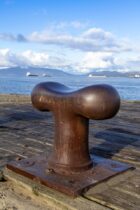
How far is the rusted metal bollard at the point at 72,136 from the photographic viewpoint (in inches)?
98.5

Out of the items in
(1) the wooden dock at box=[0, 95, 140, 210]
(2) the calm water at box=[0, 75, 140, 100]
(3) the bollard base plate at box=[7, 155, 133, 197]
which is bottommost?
(2) the calm water at box=[0, 75, 140, 100]

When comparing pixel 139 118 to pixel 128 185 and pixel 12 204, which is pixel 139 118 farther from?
pixel 12 204

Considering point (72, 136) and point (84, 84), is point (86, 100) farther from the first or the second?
point (84, 84)

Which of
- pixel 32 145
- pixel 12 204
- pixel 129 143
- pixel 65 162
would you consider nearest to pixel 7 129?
pixel 32 145

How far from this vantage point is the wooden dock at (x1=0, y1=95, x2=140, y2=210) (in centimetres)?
226

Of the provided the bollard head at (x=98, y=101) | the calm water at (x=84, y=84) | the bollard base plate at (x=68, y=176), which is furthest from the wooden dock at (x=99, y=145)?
the calm water at (x=84, y=84)

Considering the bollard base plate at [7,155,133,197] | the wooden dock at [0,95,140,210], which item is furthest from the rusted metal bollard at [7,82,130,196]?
the wooden dock at [0,95,140,210]

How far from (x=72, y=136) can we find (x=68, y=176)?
321 millimetres

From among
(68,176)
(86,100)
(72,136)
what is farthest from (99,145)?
(86,100)

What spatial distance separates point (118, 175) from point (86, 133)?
426 mm

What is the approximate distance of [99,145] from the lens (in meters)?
3.92

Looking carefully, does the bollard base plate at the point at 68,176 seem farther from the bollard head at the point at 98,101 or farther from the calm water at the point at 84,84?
the calm water at the point at 84,84

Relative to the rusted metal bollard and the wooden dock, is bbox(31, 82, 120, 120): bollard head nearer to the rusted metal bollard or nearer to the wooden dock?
the rusted metal bollard

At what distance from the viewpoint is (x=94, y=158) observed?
314 centimetres
